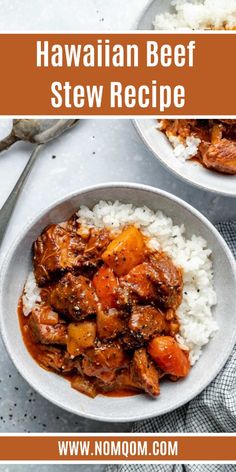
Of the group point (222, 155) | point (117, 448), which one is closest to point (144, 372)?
point (117, 448)

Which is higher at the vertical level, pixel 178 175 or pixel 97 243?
pixel 178 175

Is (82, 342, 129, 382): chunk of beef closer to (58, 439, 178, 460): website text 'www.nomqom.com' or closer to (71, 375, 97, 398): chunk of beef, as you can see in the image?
(71, 375, 97, 398): chunk of beef

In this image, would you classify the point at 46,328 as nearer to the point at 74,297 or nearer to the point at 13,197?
the point at 74,297

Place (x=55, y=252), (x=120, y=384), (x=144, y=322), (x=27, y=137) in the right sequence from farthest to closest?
(x=27, y=137), (x=120, y=384), (x=55, y=252), (x=144, y=322)

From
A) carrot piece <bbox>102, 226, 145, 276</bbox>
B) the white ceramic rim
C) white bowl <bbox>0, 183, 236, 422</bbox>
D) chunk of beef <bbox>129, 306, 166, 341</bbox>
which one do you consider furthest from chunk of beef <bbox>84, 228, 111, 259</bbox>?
the white ceramic rim

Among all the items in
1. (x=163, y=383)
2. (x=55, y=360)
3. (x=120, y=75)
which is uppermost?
(x=120, y=75)

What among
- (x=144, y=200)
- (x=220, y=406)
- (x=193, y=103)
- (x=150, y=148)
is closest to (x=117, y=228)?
(x=144, y=200)
